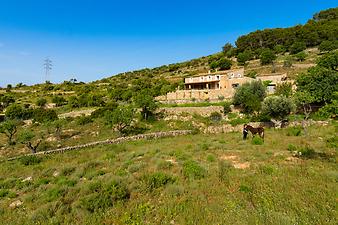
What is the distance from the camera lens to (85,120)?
124 feet

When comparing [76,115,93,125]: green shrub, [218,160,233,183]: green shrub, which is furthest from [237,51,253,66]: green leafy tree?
[218,160,233,183]: green shrub

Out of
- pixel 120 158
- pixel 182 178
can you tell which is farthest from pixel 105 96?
pixel 182 178

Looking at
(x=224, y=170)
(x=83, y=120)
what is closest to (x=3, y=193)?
(x=224, y=170)

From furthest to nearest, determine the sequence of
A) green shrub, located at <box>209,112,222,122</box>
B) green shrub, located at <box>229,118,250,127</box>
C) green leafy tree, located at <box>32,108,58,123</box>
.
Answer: green leafy tree, located at <box>32,108,58,123</box> → green shrub, located at <box>209,112,222,122</box> → green shrub, located at <box>229,118,250,127</box>

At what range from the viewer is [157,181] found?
33.7 ft

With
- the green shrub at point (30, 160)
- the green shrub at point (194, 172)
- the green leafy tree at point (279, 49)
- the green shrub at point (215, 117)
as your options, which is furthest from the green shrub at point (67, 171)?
the green leafy tree at point (279, 49)

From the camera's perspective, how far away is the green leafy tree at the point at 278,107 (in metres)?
29.5

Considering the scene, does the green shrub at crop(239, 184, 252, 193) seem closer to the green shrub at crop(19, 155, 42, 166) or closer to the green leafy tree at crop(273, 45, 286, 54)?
the green shrub at crop(19, 155, 42, 166)

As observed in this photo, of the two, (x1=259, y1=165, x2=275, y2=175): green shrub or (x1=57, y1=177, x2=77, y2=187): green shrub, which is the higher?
(x1=259, y1=165, x2=275, y2=175): green shrub

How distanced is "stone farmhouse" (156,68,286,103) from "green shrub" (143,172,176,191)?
3205 centimetres

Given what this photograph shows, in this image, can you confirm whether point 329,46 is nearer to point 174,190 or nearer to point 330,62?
point 330,62

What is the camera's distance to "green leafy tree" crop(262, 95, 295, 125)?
96.7 ft

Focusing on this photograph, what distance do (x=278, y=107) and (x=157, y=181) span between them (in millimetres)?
24471

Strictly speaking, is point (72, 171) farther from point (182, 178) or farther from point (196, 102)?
point (196, 102)
